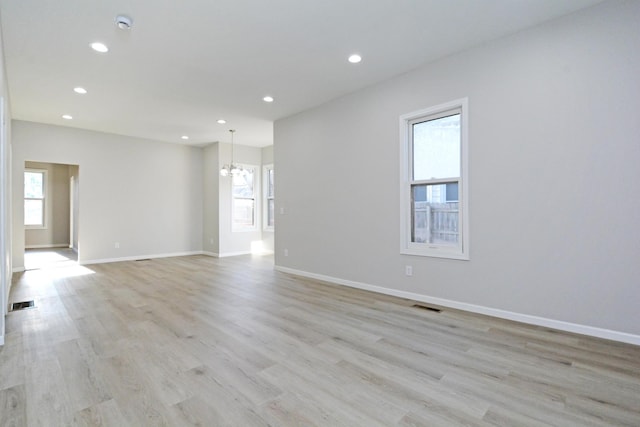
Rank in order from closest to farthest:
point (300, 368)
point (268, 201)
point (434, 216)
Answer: point (300, 368), point (434, 216), point (268, 201)

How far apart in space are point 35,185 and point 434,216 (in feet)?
37.0

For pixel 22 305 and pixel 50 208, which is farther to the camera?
pixel 50 208

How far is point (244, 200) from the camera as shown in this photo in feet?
27.9

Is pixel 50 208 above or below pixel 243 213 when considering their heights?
above

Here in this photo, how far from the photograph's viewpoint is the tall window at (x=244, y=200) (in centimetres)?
829

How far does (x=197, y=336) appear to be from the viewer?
285 centimetres

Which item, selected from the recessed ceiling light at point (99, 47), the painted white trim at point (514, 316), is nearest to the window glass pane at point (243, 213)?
the painted white trim at point (514, 316)

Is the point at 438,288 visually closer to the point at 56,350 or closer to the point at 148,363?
the point at 148,363

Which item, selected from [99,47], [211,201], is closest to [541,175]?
[99,47]

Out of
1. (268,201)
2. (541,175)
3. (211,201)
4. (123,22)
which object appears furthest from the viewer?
(268,201)

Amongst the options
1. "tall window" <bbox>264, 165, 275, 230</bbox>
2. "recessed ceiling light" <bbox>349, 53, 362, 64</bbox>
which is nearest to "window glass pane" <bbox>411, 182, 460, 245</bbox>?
"recessed ceiling light" <bbox>349, 53, 362, 64</bbox>

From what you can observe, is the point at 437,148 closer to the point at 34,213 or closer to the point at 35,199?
the point at 35,199

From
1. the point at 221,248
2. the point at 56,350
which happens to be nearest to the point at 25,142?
the point at 221,248

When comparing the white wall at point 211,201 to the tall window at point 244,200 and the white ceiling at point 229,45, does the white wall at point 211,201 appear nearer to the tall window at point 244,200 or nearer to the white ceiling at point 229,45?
the tall window at point 244,200
